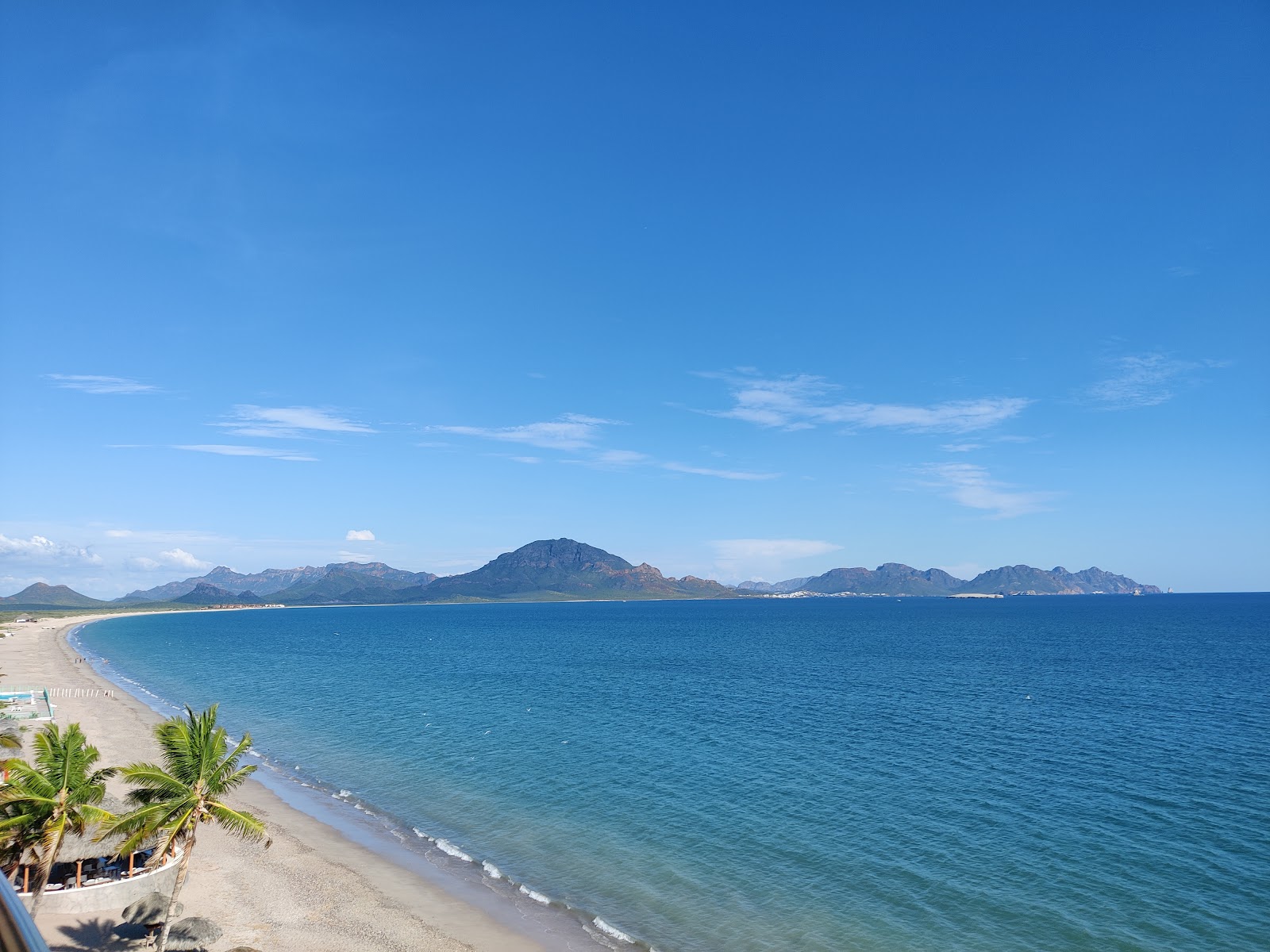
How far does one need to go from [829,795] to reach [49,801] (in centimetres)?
4601

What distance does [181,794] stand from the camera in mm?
28656

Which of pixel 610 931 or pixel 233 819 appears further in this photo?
pixel 610 931

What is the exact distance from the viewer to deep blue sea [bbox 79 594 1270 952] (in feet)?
122

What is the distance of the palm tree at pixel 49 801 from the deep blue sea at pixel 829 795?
20.3 meters

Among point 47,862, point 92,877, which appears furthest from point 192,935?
point 92,877

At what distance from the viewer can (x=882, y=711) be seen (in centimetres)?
8569

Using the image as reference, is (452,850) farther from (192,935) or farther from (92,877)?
(92,877)

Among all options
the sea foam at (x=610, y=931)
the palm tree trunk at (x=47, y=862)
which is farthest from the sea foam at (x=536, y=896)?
the palm tree trunk at (x=47, y=862)

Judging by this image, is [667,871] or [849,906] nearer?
[849,906]

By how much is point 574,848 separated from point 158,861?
22.0m

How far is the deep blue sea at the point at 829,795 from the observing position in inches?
1468

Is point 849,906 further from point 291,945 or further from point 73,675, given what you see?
point 73,675

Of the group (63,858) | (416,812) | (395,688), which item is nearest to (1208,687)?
(416,812)

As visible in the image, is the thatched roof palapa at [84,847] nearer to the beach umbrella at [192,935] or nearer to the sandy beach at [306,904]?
the sandy beach at [306,904]
